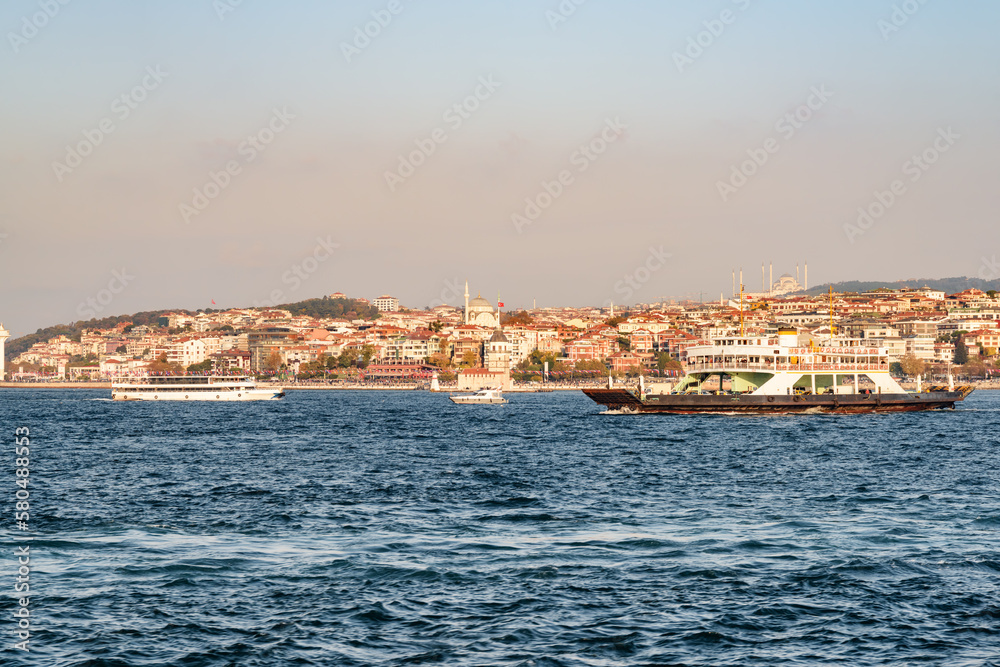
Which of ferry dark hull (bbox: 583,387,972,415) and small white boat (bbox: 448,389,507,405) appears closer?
ferry dark hull (bbox: 583,387,972,415)

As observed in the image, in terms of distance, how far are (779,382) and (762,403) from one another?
197 centimetres

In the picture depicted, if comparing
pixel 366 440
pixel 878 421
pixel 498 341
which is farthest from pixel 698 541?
pixel 498 341

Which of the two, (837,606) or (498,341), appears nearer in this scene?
(837,606)

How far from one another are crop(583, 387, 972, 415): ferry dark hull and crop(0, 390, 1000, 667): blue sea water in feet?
70.5

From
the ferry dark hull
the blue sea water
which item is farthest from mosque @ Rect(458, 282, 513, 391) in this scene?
the blue sea water

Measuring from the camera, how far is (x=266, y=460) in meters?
28.6

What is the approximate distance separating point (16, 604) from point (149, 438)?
94.3ft

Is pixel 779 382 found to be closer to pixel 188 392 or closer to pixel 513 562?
pixel 513 562

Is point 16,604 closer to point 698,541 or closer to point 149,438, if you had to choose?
point 698,541

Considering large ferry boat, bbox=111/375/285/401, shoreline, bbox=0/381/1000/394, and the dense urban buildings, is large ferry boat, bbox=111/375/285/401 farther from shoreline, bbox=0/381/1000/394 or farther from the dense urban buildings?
the dense urban buildings

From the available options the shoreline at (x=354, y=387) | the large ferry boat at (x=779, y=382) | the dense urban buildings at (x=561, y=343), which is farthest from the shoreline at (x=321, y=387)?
the large ferry boat at (x=779, y=382)

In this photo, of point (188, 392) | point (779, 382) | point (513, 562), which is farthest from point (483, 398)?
point (513, 562)

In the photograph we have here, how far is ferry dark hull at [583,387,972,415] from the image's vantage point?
160ft

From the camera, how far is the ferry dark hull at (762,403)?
160 feet
